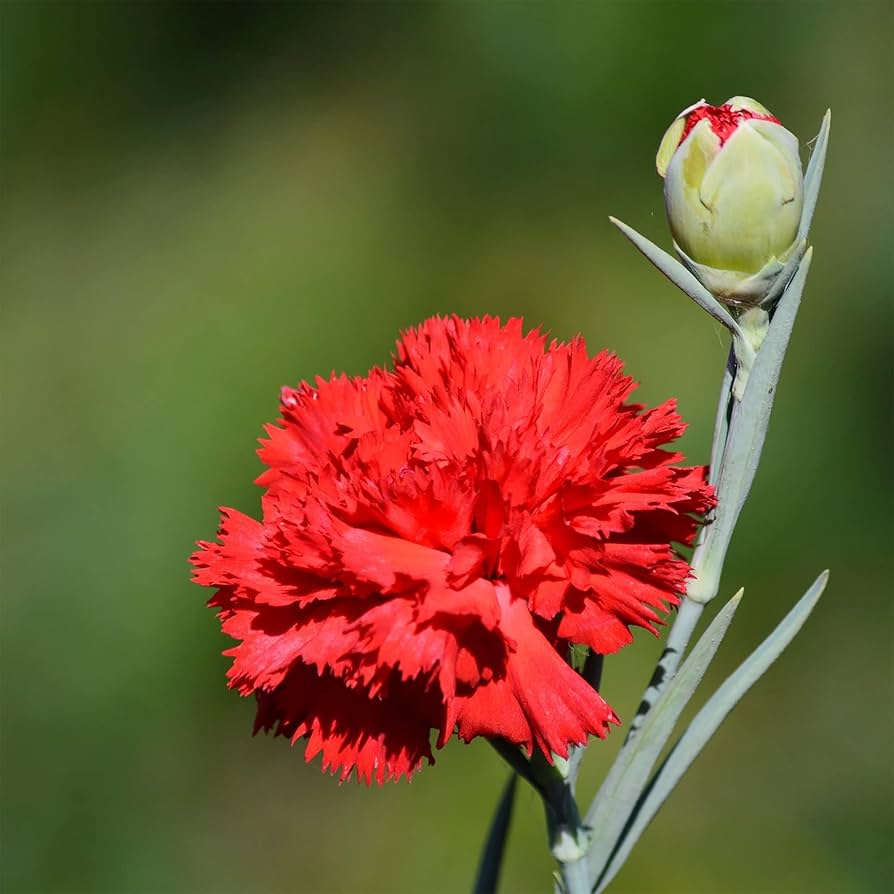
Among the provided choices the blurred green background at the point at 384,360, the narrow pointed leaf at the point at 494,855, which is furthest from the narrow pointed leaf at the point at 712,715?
the blurred green background at the point at 384,360

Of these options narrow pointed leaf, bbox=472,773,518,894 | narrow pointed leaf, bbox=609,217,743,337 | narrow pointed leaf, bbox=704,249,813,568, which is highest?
narrow pointed leaf, bbox=609,217,743,337

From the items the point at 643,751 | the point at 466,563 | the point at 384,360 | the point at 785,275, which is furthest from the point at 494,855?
→ the point at 384,360

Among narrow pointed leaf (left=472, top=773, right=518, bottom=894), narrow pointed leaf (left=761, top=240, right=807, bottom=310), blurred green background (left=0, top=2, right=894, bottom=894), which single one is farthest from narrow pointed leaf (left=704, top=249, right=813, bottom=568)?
blurred green background (left=0, top=2, right=894, bottom=894)

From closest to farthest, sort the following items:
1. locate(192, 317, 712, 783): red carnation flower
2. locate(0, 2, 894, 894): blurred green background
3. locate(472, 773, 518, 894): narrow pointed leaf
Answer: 1. locate(192, 317, 712, 783): red carnation flower
2. locate(472, 773, 518, 894): narrow pointed leaf
3. locate(0, 2, 894, 894): blurred green background

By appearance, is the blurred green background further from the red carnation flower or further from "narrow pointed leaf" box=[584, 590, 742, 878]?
the red carnation flower

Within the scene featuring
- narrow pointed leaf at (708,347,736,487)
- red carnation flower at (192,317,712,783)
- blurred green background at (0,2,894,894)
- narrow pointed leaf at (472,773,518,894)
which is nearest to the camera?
red carnation flower at (192,317,712,783)

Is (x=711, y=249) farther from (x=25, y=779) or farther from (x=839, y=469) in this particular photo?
(x=25, y=779)

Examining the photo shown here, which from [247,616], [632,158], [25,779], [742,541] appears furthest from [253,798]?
[247,616]

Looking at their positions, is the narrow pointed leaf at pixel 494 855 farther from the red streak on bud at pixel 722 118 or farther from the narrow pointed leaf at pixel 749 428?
the red streak on bud at pixel 722 118
